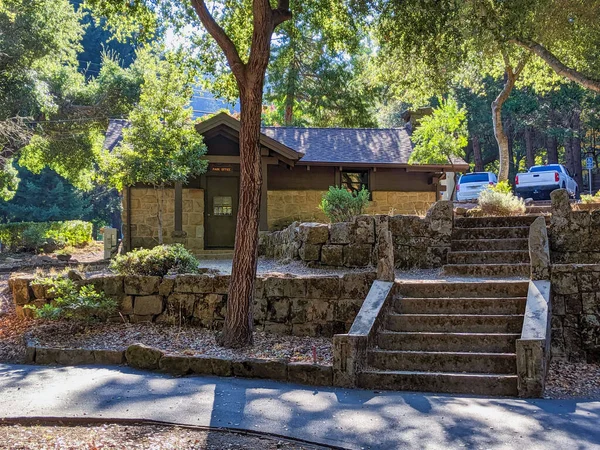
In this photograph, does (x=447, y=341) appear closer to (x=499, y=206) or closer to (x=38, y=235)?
(x=499, y=206)

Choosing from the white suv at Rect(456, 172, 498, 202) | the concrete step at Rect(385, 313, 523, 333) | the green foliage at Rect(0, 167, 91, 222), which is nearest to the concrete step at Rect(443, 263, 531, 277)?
the concrete step at Rect(385, 313, 523, 333)

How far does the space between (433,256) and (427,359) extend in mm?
4472

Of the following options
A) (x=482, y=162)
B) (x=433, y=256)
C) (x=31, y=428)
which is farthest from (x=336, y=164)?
(x=482, y=162)

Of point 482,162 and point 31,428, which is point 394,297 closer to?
point 31,428

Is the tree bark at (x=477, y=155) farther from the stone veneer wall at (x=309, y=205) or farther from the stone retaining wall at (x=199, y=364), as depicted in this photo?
the stone retaining wall at (x=199, y=364)

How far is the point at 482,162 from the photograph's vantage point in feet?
126

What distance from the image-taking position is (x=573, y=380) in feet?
22.2

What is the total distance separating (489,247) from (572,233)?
150 cm

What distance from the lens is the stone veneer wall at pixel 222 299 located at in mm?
8594

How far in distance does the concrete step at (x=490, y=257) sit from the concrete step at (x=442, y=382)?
4427 millimetres

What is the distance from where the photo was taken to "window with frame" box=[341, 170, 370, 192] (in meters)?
18.8

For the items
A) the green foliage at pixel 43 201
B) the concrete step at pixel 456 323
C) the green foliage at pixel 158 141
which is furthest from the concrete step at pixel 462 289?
the green foliage at pixel 43 201

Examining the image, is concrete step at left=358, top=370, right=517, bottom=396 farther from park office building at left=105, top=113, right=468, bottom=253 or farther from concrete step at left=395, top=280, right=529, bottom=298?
park office building at left=105, top=113, right=468, bottom=253

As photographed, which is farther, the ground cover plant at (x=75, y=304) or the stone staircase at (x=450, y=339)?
the ground cover plant at (x=75, y=304)
